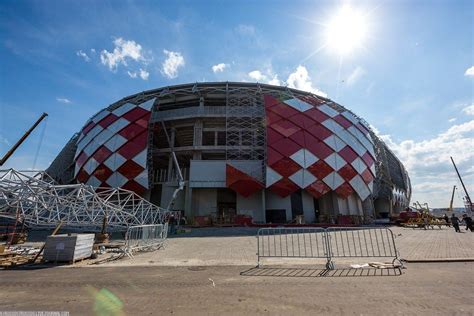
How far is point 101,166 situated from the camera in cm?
2847

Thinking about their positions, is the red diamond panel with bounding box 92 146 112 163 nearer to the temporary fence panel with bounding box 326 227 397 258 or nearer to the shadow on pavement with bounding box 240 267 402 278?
the temporary fence panel with bounding box 326 227 397 258

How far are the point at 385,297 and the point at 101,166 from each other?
30978 mm

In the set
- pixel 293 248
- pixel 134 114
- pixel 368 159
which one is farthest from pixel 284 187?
pixel 134 114

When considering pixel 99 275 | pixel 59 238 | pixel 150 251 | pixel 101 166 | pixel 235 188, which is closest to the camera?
pixel 99 275

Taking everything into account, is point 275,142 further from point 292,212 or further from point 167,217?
point 167,217

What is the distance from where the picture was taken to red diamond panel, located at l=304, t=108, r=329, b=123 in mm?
29484

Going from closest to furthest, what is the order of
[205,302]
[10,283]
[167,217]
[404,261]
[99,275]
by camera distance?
1. [205,302]
2. [10,283]
3. [99,275]
4. [404,261]
5. [167,217]

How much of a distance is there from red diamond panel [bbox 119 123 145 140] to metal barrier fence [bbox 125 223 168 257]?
19.2 metres

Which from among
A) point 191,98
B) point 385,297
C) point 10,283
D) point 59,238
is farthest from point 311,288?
point 191,98

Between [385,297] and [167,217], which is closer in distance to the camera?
[385,297]

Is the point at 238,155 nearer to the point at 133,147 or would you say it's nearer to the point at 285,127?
the point at 285,127

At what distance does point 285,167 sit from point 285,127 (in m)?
4.96

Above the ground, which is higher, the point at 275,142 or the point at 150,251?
the point at 275,142

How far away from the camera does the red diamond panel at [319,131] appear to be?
92.6ft
